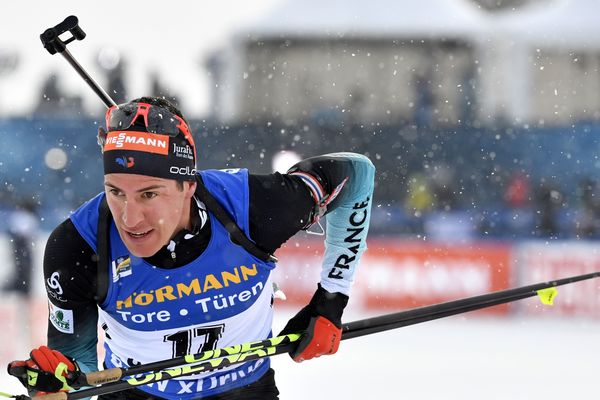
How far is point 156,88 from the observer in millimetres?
12539

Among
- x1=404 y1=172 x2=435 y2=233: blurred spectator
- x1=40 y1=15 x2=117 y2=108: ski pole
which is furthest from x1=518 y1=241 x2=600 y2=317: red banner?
x1=40 y1=15 x2=117 y2=108: ski pole

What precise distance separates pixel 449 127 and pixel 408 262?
3137mm

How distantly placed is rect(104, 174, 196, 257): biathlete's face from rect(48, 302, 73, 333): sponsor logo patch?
375 mm

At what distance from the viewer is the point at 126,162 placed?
9.62 feet

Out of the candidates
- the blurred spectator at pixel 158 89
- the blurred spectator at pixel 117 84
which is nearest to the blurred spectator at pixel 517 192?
the blurred spectator at pixel 158 89

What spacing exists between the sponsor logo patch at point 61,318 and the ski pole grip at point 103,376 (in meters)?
0.21

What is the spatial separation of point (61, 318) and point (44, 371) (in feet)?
0.83

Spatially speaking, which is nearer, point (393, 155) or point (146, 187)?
point (146, 187)

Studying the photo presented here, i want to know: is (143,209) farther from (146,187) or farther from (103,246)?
(103,246)

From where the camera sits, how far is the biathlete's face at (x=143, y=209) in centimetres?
285

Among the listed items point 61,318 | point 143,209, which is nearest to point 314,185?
point 143,209

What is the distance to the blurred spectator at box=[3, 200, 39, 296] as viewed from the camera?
8992 mm

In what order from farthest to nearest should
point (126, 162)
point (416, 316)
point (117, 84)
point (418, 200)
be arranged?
1. point (418, 200)
2. point (117, 84)
3. point (416, 316)
4. point (126, 162)

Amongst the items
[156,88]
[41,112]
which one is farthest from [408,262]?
[41,112]
